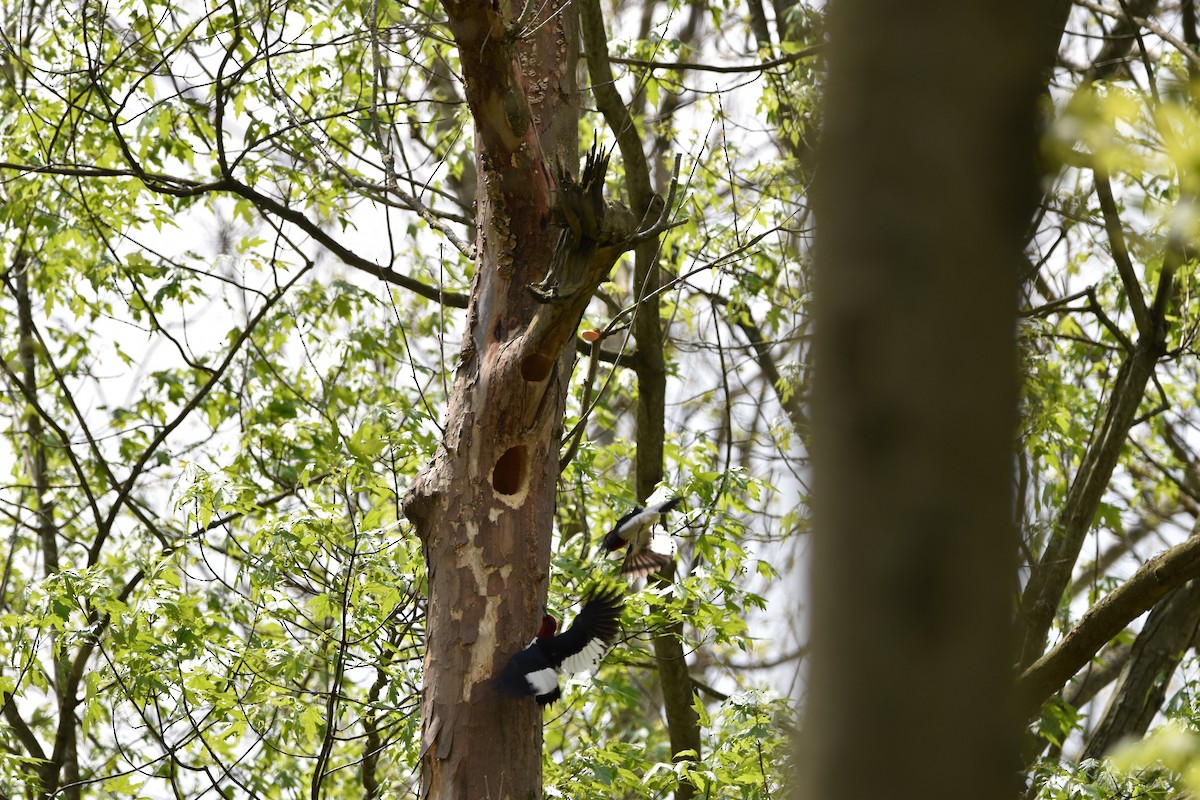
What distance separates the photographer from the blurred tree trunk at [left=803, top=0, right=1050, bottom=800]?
61 cm

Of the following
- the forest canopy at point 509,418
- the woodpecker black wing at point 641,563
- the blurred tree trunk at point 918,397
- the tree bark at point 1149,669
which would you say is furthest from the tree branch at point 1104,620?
the tree bark at point 1149,669

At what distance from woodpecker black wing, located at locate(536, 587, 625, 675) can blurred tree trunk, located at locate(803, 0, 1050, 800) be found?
7.21 feet

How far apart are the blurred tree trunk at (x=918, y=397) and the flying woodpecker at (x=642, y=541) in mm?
2994

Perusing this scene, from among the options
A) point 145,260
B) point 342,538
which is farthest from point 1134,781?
point 145,260

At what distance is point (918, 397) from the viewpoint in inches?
24.4

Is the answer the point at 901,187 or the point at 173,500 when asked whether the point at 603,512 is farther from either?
the point at 901,187

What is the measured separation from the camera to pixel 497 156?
9.96ft

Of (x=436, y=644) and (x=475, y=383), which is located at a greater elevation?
(x=475, y=383)

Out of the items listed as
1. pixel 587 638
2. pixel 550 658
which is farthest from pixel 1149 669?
pixel 550 658

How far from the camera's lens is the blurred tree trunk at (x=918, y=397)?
0.61 m

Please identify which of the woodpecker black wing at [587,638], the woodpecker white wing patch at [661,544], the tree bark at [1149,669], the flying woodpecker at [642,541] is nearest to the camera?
the woodpecker black wing at [587,638]

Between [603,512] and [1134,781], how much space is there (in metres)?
3.00

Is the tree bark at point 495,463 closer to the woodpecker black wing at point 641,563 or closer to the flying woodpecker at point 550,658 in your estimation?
the flying woodpecker at point 550,658

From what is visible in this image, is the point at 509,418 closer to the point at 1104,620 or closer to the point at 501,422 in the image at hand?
the point at 501,422
